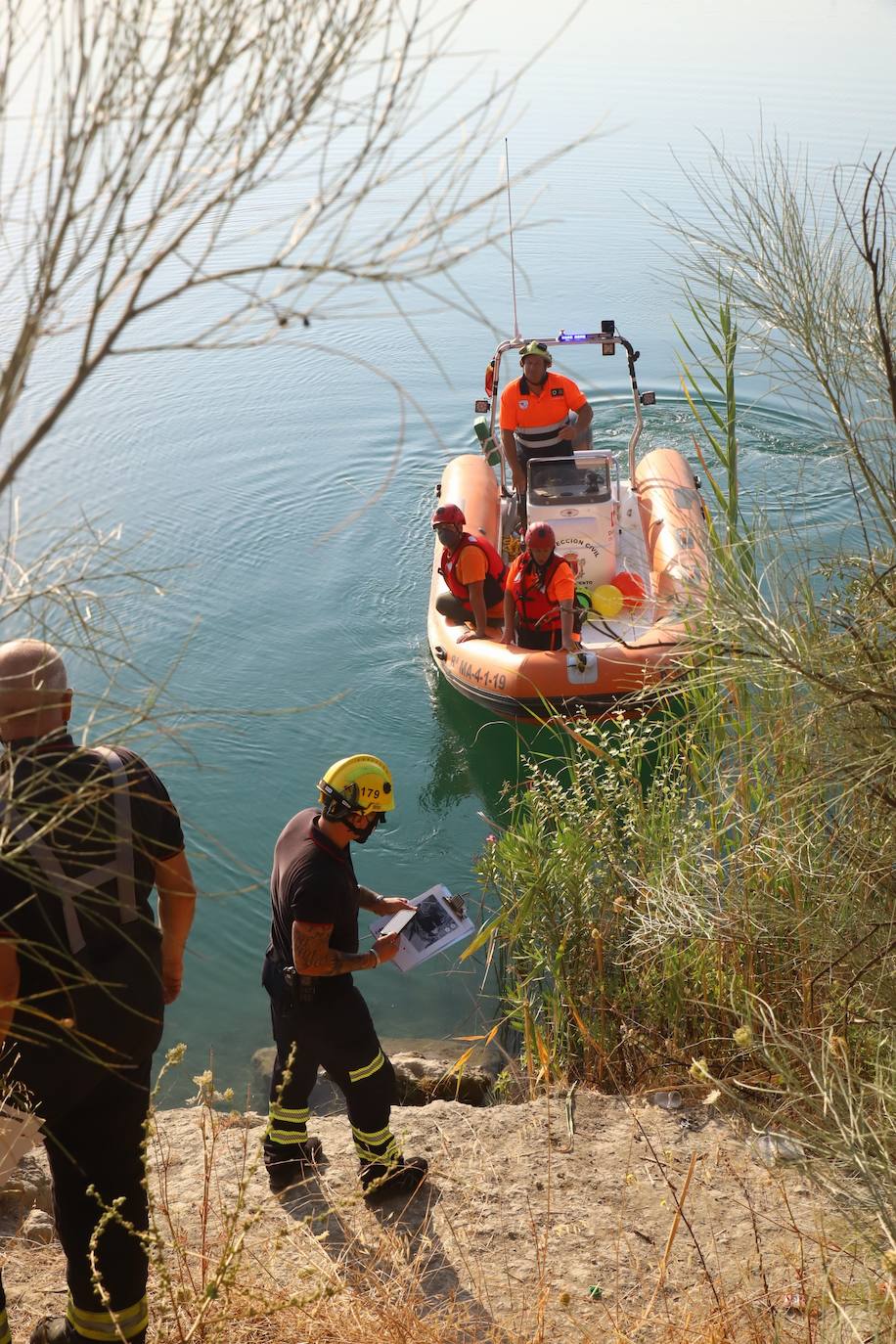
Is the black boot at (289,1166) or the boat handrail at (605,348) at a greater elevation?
the boat handrail at (605,348)

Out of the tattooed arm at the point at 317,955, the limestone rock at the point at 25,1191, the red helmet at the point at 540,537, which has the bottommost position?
the limestone rock at the point at 25,1191

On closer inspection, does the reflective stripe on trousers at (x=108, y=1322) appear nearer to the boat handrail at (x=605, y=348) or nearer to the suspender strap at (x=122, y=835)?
the suspender strap at (x=122, y=835)

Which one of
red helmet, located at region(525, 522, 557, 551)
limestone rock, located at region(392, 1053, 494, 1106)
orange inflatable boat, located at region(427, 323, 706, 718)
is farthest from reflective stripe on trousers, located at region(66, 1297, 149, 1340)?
red helmet, located at region(525, 522, 557, 551)

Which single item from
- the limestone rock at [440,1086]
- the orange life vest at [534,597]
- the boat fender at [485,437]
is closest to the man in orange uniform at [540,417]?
the boat fender at [485,437]

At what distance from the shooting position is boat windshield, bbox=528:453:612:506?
744 centimetres

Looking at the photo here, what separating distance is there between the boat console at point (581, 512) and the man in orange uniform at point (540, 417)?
44 cm

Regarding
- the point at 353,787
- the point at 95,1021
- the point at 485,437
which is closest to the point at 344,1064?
the point at 353,787

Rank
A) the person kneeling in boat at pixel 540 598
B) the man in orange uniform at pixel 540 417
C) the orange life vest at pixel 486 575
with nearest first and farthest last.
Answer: the person kneeling in boat at pixel 540 598 → the orange life vest at pixel 486 575 → the man in orange uniform at pixel 540 417

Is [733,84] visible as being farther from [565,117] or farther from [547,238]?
[547,238]

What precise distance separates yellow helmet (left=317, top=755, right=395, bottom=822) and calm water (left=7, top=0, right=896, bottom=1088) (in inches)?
9.0

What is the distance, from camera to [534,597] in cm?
684

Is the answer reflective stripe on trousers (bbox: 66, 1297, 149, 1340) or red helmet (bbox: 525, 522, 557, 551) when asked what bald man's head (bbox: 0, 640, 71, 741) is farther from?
red helmet (bbox: 525, 522, 557, 551)

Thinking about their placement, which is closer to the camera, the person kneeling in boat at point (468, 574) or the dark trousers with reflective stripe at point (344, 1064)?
the dark trousers with reflective stripe at point (344, 1064)

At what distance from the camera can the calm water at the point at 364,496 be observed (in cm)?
601
